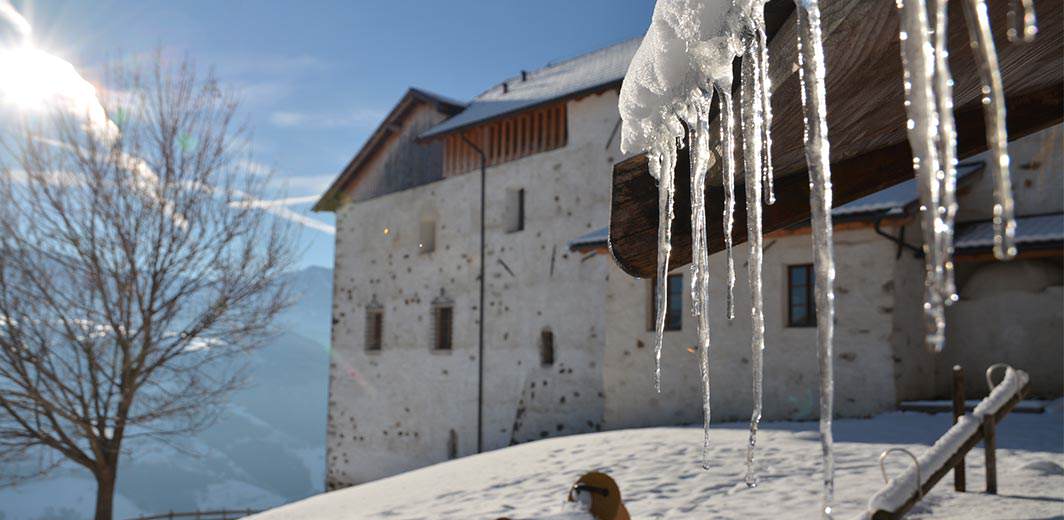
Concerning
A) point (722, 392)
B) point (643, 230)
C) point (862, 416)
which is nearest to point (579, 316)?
point (722, 392)

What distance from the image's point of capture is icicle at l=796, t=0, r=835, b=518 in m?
1.43

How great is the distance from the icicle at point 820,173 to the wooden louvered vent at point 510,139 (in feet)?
48.8

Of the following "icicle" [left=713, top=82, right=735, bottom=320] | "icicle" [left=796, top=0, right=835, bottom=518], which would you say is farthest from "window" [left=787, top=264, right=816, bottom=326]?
"icicle" [left=796, top=0, right=835, bottom=518]

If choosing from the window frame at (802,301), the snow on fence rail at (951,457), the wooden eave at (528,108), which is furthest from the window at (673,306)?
the snow on fence rail at (951,457)

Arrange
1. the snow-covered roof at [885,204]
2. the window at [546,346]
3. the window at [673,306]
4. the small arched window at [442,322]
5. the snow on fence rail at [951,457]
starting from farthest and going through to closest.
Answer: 1. the small arched window at [442,322]
2. the window at [546,346]
3. the window at [673,306]
4. the snow-covered roof at [885,204]
5. the snow on fence rail at [951,457]

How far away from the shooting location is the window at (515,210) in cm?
1708

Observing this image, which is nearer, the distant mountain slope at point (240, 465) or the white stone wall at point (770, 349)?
the white stone wall at point (770, 349)

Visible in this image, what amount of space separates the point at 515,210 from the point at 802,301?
6.89m

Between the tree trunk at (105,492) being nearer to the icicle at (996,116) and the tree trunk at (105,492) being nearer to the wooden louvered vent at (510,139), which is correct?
the wooden louvered vent at (510,139)

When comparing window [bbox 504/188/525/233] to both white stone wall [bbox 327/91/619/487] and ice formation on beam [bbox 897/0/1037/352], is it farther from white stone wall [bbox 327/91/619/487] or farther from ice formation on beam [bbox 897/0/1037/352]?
ice formation on beam [bbox 897/0/1037/352]

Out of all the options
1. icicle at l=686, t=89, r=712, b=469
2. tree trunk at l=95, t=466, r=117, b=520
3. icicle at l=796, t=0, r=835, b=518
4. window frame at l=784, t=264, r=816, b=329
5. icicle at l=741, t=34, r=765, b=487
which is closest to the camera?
icicle at l=796, t=0, r=835, b=518

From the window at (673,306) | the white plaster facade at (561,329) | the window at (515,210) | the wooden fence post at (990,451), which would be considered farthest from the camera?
the window at (515,210)

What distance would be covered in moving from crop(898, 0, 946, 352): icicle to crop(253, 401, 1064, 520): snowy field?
5.27m

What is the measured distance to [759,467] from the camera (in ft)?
27.6
